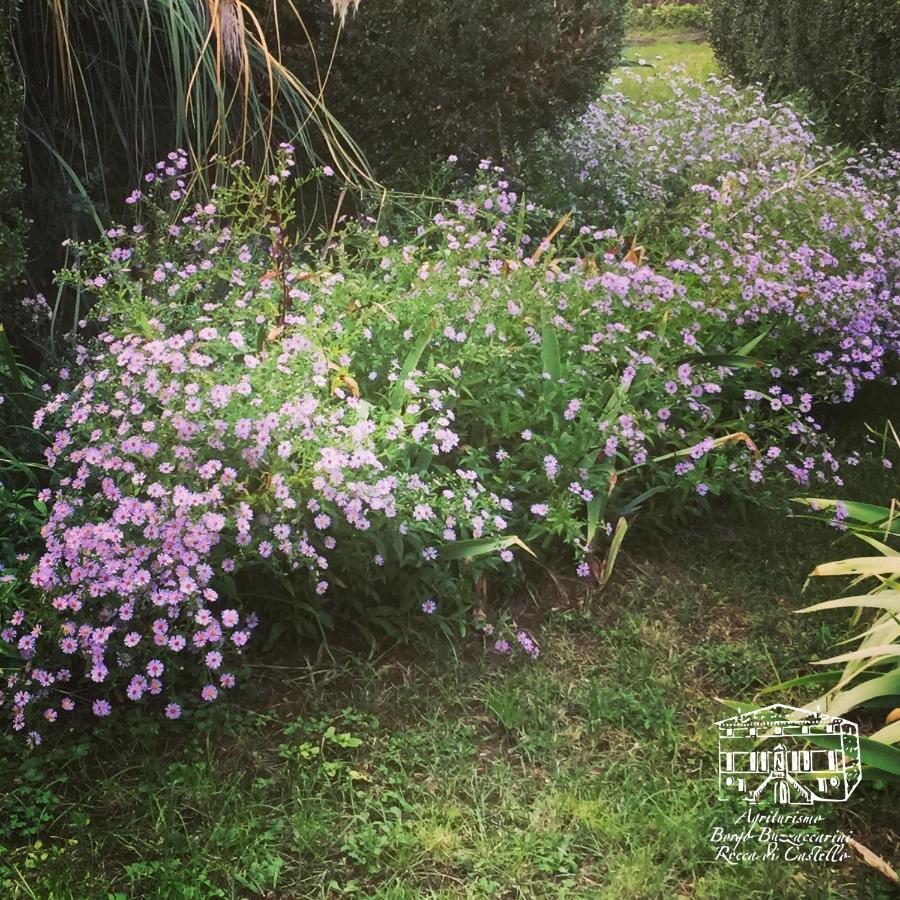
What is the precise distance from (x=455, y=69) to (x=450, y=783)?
3543mm

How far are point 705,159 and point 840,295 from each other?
2.06m

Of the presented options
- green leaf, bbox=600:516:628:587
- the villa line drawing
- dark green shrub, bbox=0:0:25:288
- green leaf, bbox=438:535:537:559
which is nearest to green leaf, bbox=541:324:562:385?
green leaf, bbox=600:516:628:587

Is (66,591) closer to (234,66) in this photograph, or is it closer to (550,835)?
(550,835)

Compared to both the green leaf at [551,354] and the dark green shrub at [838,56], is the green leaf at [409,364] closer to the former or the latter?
the green leaf at [551,354]

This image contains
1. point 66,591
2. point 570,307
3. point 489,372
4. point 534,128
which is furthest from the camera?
point 534,128

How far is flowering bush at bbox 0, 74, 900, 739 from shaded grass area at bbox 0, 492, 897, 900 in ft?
0.50

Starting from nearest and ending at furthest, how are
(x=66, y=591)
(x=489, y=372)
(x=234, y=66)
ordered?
(x=66, y=591) < (x=489, y=372) < (x=234, y=66)

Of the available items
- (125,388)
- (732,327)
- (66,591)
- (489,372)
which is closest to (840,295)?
(732,327)

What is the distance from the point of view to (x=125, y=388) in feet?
7.82

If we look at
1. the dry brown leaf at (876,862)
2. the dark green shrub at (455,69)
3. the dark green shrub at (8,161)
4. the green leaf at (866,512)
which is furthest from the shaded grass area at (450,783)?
the dark green shrub at (455,69)

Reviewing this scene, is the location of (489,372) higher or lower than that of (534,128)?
lower

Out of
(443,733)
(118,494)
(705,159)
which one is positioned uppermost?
(705,159)

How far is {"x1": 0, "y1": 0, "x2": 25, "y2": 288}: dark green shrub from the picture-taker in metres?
2.76

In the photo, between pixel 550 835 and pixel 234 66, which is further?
pixel 234 66
